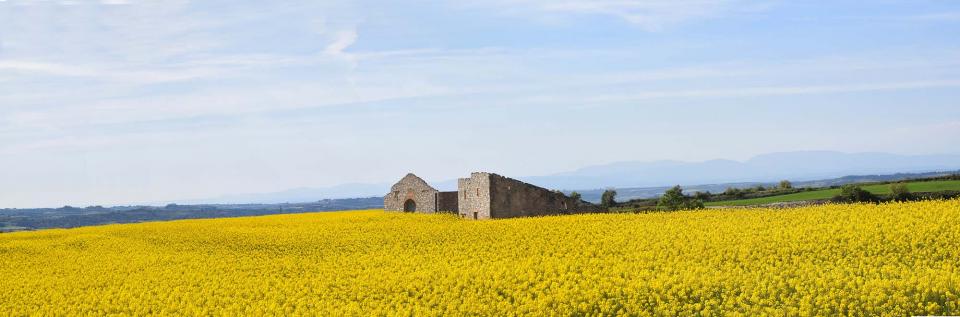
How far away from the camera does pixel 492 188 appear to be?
151 feet

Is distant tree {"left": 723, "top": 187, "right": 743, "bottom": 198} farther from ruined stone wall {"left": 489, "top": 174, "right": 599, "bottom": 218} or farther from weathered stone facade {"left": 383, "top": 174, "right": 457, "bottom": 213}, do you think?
weathered stone facade {"left": 383, "top": 174, "right": 457, "bottom": 213}

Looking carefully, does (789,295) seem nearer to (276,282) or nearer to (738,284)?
(738,284)

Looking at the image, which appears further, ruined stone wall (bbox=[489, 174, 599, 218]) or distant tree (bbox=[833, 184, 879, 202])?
distant tree (bbox=[833, 184, 879, 202])

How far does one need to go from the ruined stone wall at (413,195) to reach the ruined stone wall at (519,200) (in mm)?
7163

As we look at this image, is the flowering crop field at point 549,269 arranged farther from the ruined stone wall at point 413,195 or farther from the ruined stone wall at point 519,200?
the ruined stone wall at point 413,195

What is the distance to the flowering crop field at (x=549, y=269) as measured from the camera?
65.0ft

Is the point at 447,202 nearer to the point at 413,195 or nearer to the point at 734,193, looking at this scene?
the point at 413,195

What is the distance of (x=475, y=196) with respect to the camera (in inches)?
1884

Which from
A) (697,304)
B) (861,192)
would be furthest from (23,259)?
(861,192)

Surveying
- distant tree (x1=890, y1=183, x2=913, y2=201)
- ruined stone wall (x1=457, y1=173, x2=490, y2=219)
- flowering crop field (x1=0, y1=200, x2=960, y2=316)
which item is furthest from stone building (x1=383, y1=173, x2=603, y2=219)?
distant tree (x1=890, y1=183, x2=913, y2=201)

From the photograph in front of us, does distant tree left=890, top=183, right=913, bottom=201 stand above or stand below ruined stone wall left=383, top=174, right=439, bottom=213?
below

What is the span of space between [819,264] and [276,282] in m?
15.1

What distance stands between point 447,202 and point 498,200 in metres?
7.00

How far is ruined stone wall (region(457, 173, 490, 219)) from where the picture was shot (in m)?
46.4
